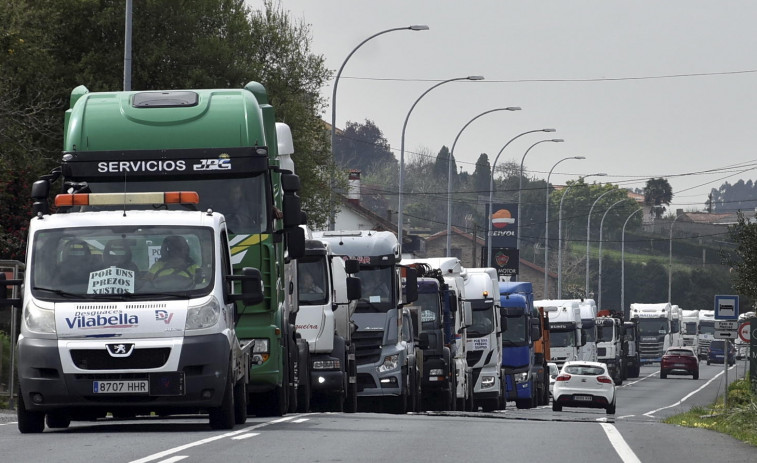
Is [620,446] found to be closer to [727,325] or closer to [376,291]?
[376,291]

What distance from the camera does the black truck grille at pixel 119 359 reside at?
15500 millimetres

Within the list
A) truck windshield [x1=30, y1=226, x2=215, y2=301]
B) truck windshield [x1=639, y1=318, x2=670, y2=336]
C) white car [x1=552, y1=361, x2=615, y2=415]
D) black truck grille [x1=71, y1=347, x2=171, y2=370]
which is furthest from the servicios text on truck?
truck windshield [x1=639, y1=318, x2=670, y2=336]

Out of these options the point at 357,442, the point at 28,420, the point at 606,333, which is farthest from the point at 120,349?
the point at 606,333

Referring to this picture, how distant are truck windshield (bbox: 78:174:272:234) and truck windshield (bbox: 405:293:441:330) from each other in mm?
15546

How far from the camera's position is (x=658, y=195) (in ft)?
643

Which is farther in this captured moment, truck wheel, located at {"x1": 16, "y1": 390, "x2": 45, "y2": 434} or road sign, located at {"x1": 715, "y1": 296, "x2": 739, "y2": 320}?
road sign, located at {"x1": 715, "y1": 296, "x2": 739, "y2": 320}

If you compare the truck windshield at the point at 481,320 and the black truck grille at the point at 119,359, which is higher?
the black truck grille at the point at 119,359

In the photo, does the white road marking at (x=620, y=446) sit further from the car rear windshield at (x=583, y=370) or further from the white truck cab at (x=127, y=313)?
the car rear windshield at (x=583, y=370)

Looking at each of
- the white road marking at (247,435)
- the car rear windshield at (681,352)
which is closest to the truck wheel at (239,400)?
the white road marking at (247,435)

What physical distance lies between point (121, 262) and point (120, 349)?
93 cm

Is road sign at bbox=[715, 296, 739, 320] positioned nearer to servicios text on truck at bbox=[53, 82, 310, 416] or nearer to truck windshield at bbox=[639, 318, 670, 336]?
servicios text on truck at bbox=[53, 82, 310, 416]

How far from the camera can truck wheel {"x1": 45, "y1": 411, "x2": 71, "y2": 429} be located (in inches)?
665

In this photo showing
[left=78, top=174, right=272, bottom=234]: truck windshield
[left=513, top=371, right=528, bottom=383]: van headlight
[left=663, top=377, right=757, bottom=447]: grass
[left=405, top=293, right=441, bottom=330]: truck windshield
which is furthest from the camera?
[left=513, top=371, right=528, bottom=383]: van headlight

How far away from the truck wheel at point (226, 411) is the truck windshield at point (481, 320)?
898 inches
